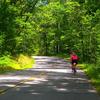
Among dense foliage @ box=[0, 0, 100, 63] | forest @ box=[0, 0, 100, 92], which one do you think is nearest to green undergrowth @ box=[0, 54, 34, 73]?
forest @ box=[0, 0, 100, 92]

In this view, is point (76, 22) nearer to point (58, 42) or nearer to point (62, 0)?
point (62, 0)

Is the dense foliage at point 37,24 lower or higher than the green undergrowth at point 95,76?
higher

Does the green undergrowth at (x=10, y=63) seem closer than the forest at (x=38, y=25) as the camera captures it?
No

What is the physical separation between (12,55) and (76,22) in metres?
13.1

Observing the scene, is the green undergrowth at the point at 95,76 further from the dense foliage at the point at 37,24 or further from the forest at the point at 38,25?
the dense foliage at the point at 37,24

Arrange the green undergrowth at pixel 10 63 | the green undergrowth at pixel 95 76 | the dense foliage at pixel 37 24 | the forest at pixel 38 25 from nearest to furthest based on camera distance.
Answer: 1. the green undergrowth at pixel 95 76
2. the forest at pixel 38 25
3. the green undergrowth at pixel 10 63
4. the dense foliage at pixel 37 24

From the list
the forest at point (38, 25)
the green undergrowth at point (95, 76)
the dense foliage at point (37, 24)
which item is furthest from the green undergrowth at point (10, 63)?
the green undergrowth at point (95, 76)

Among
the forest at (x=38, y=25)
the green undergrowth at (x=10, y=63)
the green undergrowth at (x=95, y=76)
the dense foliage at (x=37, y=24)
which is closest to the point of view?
the green undergrowth at (x=95, y=76)

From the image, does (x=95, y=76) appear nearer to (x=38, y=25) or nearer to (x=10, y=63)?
(x=10, y=63)

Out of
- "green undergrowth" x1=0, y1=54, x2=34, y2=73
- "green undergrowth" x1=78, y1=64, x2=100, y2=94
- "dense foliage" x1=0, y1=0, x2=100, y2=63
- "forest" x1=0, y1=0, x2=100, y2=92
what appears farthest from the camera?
"dense foliage" x1=0, y1=0, x2=100, y2=63

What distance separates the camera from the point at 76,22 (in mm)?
57344

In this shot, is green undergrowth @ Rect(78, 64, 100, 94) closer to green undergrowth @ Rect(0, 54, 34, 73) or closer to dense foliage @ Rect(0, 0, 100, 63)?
dense foliage @ Rect(0, 0, 100, 63)

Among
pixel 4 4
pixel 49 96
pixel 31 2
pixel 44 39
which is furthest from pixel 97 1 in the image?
pixel 44 39

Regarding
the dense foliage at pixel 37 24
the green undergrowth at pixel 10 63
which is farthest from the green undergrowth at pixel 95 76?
the green undergrowth at pixel 10 63
